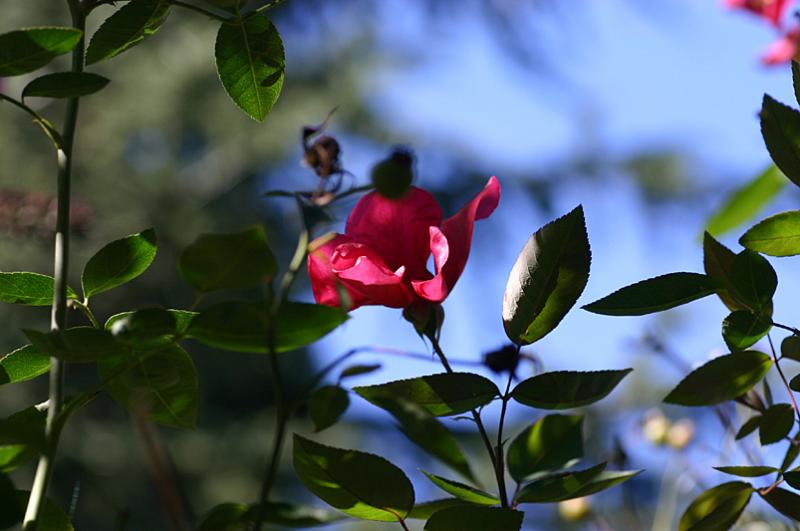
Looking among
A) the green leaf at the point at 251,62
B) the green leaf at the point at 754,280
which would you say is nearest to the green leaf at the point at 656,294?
the green leaf at the point at 754,280

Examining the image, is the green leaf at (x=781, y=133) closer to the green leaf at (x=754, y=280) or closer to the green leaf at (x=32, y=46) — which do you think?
the green leaf at (x=754, y=280)

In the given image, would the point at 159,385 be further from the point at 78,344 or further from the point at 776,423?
the point at 776,423

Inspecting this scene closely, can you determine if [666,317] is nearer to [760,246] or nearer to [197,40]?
[197,40]

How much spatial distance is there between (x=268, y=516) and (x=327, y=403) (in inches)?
1.9

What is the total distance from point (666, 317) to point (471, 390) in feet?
11.1

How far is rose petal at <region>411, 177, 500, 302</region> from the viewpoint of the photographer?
277 mm

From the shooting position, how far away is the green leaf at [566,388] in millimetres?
242

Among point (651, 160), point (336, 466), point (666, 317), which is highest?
point (336, 466)

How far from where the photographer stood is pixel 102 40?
269mm

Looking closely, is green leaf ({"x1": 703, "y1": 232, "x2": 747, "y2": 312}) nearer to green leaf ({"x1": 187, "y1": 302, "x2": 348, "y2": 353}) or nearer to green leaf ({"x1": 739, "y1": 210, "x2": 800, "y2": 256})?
green leaf ({"x1": 739, "y1": 210, "x2": 800, "y2": 256})

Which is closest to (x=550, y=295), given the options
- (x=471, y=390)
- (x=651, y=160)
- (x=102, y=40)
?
(x=471, y=390)

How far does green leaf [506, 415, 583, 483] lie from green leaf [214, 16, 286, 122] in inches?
4.8

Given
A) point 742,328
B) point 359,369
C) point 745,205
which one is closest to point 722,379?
point 742,328

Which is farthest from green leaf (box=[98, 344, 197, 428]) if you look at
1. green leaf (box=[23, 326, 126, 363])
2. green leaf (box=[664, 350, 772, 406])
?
green leaf (box=[664, 350, 772, 406])
